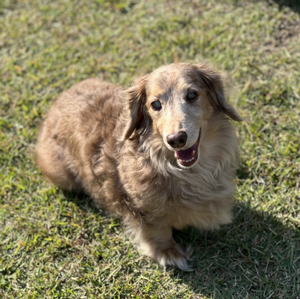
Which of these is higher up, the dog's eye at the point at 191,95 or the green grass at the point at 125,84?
the dog's eye at the point at 191,95

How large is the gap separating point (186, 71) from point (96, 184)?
150cm

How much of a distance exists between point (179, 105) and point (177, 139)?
0.37 m

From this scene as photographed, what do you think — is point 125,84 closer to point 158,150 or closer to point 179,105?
point 158,150

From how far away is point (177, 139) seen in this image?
9.69ft

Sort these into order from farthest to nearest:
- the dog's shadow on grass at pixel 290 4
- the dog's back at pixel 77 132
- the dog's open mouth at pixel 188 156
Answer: the dog's shadow on grass at pixel 290 4 < the dog's back at pixel 77 132 < the dog's open mouth at pixel 188 156

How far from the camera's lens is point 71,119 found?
13.3ft

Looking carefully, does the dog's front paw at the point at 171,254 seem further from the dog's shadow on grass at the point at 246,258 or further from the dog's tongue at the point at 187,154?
the dog's tongue at the point at 187,154

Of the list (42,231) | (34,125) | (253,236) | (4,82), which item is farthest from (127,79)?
(253,236)

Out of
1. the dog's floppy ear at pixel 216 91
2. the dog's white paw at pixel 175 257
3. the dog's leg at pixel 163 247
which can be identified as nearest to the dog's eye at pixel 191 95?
the dog's floppy ear at pixel 216 91

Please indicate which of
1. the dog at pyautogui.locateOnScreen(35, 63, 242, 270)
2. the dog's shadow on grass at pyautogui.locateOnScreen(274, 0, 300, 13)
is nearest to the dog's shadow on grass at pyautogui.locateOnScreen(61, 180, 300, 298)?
the dog at pyautogui.locateOnScreen(35, 63, 242, 270)

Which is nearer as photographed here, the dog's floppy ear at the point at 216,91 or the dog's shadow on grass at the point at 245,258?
the dog's floppy ear at the point at 216,91

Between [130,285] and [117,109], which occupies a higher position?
[117,109]

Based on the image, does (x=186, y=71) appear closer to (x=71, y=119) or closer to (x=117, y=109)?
(x=117, y=109)

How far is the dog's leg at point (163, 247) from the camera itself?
390cm
